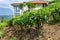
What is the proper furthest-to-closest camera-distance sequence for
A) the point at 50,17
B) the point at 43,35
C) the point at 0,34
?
the point at 0,34
the point at 50,17
the point at 43,35

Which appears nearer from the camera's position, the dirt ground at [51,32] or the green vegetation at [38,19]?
the dirt ground at [51,32]

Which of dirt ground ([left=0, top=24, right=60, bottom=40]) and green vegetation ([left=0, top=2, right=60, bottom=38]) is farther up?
green vegetation ([left=0, top=2, right=60, bottom=38])

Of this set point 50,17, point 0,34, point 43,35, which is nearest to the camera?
point 43,35

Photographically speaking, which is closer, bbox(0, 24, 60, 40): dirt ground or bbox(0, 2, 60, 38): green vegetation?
bbox(0, 24, 60, 40): dirt ground

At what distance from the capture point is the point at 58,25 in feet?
22.0

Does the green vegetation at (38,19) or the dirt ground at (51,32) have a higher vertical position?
the green vegetation at (38,19)

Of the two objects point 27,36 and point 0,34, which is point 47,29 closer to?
point 27,36

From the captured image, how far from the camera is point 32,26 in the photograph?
6.89 metres

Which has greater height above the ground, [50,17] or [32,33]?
[50,17]

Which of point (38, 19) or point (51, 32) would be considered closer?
point (51, 32)

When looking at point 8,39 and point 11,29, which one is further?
point 11,29

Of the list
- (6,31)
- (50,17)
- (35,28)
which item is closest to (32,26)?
(35,28)

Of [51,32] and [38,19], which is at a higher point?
[38,19]

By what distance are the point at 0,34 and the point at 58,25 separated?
210cm
